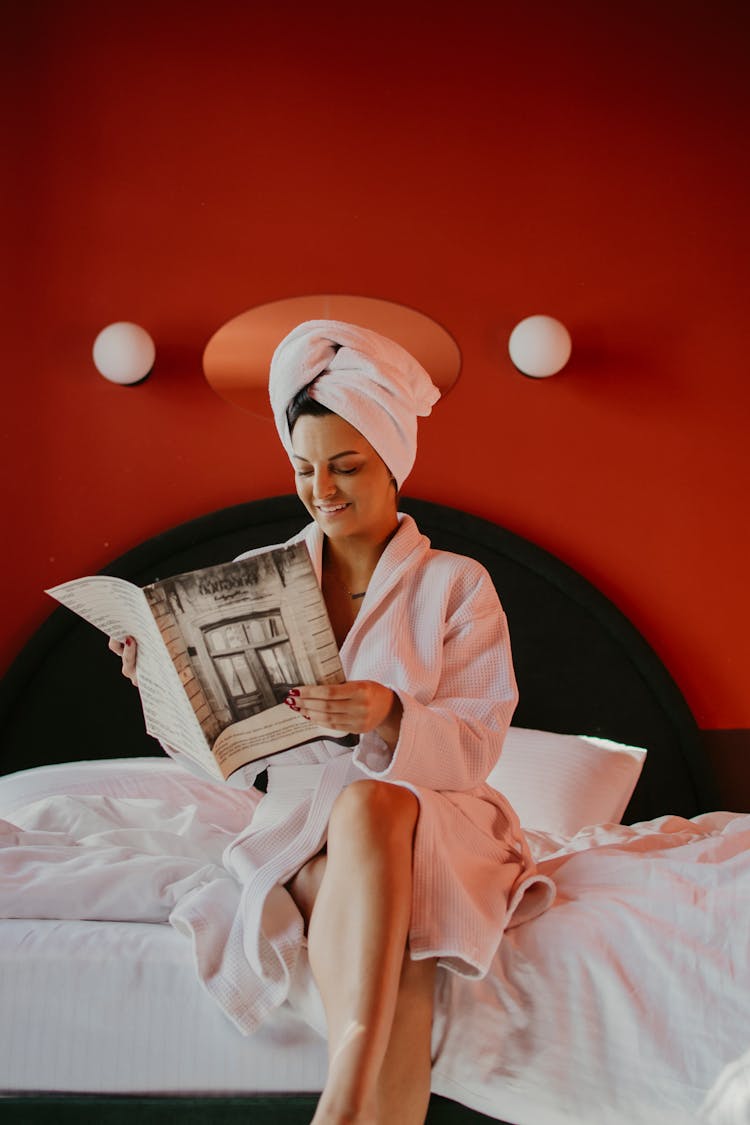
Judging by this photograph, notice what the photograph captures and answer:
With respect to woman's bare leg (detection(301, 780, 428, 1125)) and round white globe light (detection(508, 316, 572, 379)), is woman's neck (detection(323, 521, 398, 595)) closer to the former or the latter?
woman's bare leg (detection(301, 780, 428, 1125))

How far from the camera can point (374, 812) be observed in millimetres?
1384

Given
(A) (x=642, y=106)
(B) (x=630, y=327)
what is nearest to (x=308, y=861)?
(B) (x=630, y=327)

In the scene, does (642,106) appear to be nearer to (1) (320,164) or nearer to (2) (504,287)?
(2) (504,287)

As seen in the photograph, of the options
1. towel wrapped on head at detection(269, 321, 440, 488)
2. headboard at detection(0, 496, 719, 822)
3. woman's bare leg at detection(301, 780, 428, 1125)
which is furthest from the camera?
headboard at detection(0, 496, 719, 822)

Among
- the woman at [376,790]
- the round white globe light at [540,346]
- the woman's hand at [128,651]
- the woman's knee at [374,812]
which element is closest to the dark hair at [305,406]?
the woman at [376,790]

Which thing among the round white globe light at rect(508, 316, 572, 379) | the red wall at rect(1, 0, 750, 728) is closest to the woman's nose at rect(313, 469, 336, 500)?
the red wall at rect(1, 0, 750, 728)

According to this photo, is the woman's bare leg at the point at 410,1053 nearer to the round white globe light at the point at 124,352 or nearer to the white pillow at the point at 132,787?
the white pillow at the point at 132,787

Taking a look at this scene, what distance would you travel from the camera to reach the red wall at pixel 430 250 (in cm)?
301

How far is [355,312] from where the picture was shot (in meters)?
3.07

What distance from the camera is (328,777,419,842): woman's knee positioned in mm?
1372

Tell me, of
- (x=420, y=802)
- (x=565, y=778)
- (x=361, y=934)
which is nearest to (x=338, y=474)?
(x=420, y=802)

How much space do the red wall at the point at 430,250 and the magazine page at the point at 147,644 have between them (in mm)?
1417

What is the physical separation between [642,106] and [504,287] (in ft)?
2.09

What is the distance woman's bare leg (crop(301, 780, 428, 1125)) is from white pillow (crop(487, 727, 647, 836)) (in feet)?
3.80
